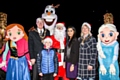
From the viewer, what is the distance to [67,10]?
190 inches

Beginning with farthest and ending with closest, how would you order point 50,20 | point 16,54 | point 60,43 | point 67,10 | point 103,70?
point 67,10
point 50,20
point 60,43
point 16,54
point 103,70

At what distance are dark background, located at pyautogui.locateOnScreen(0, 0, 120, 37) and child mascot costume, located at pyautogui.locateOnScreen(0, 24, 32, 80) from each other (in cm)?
36

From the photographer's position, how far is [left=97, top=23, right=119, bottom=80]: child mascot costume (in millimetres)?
4129

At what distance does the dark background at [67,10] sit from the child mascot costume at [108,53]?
1.50ft

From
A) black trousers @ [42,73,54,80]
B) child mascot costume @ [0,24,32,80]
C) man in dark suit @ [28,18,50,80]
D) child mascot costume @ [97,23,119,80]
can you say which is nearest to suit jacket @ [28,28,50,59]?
man in dark suit @ [28,18,50,80]

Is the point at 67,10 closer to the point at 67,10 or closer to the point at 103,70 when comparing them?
the point at 67,10

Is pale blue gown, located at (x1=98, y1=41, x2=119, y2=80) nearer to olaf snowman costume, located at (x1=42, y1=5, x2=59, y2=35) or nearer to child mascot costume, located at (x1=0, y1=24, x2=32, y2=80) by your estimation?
olaf snowman costume, located at (x1=42, y1=5, x2=59, y2=35)

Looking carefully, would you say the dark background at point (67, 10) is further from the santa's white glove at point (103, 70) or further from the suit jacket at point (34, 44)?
the santa's white glove at point (103, 70)

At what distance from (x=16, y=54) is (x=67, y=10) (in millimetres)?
1316

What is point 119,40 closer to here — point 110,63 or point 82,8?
point 110,63

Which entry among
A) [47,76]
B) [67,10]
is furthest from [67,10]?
[47,76]

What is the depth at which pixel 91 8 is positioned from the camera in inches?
188

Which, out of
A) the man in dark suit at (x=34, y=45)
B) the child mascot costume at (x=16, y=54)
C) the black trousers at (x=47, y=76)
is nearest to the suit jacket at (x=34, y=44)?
the man in dark suit at (x=34, y=45)

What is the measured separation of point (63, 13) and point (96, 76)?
136 cm
